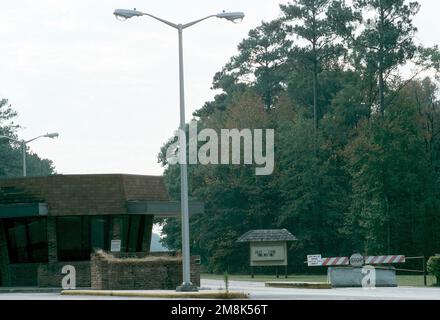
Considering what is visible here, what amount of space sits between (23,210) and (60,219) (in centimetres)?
191

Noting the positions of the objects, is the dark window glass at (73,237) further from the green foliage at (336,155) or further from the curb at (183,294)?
the green foliage at (336,155)

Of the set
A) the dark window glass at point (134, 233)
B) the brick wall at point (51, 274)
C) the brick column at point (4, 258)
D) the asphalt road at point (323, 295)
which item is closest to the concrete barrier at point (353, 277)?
the asphalt road at point (323, 295)

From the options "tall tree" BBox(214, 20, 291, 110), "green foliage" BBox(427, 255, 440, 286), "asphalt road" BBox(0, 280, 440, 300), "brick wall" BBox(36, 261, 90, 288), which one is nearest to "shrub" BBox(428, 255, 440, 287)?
"green foliage" BBox(427, 255, 440, 286)

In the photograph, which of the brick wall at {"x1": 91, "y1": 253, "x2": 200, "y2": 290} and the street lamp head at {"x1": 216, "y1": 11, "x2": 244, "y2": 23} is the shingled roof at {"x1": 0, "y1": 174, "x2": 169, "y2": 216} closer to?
the brick wall at {"x1": 91, "y1": 253, "x2": 200, "y2": 290}

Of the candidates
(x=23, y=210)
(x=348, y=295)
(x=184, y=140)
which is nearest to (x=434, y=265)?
(x=348, y=295)

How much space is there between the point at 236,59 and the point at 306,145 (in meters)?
23.7

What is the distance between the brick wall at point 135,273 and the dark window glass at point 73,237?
4855 millimetres

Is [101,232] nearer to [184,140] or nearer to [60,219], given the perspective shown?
[60,219]

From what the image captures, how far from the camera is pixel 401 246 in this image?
82.5m

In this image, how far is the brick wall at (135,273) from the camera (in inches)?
1612

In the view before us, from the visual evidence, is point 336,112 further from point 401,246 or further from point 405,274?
point 405,274

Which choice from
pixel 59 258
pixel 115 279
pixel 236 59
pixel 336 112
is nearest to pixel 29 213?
pixel 59 258

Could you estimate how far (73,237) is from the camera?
47938 millimetres
